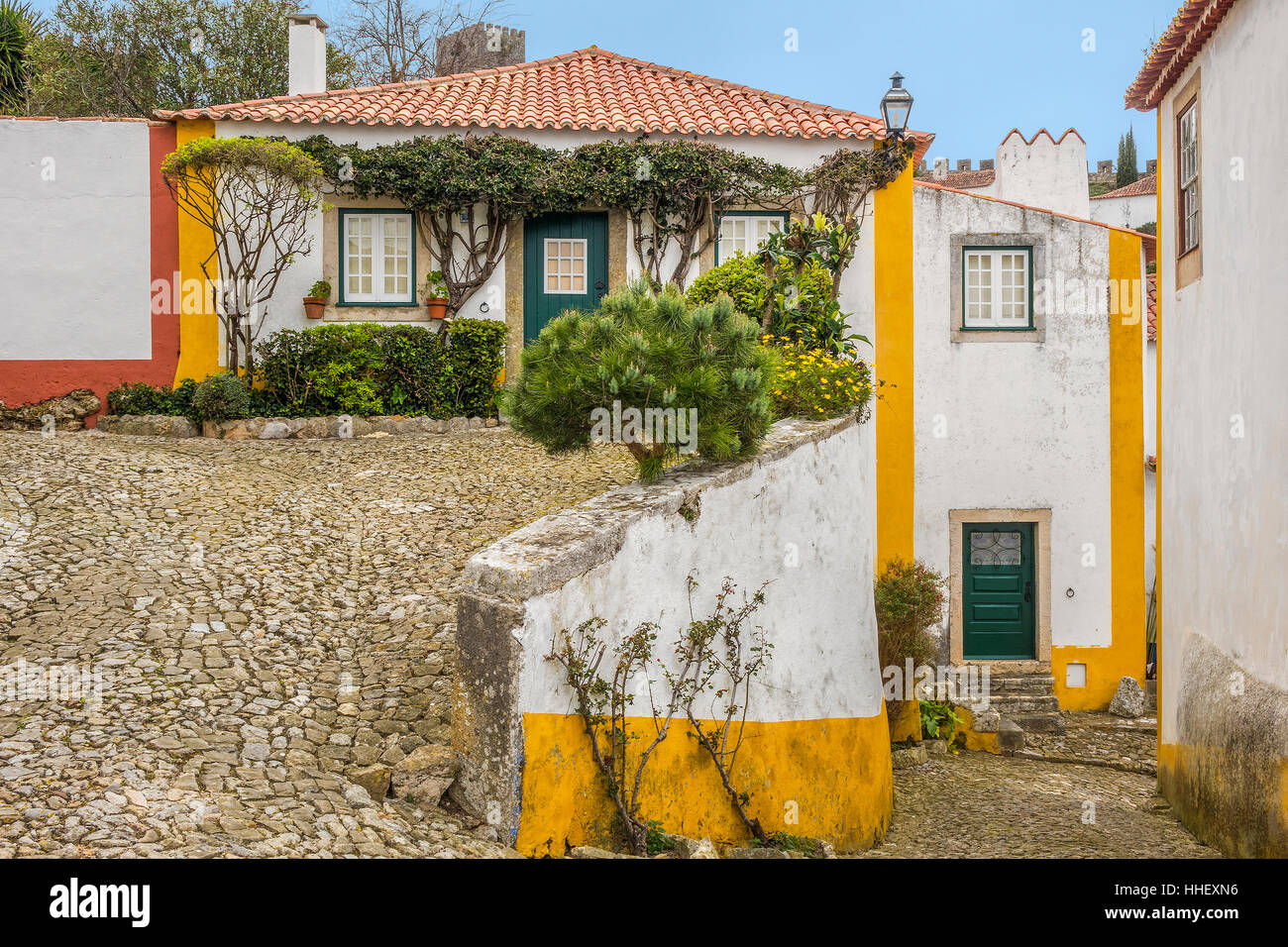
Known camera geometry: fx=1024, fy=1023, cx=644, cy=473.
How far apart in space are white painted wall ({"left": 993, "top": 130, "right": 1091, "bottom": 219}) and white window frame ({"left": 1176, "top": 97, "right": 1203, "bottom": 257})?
23.6ft

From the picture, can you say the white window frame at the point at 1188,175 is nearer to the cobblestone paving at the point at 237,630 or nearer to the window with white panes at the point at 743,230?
the window with white panes at the point at 743,230

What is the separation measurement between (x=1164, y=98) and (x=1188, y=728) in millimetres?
5648

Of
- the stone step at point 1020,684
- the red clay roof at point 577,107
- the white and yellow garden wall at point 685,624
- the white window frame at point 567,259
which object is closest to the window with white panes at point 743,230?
the red clay roof at point 577,107

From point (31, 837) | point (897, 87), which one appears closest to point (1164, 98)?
point (897, 87)

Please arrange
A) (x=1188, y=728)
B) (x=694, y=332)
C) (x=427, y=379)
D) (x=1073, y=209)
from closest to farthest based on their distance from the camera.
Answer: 1. (x=694, y=332)
2. (x=1188, y=728)
3. (x=427, y=379)
4. (x=1073, y=209)

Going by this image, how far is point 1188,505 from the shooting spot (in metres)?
8.43

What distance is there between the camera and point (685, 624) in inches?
238

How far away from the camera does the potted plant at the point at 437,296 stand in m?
12.5

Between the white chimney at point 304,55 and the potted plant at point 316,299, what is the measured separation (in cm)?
334

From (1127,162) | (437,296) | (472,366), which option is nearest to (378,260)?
(437,296)

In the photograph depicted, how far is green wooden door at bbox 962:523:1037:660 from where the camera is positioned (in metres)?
13.1

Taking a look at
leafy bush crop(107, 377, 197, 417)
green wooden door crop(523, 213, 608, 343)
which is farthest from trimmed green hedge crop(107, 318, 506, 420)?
green wooden door crop(523, 213, 608, 343)

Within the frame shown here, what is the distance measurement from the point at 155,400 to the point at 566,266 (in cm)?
519
